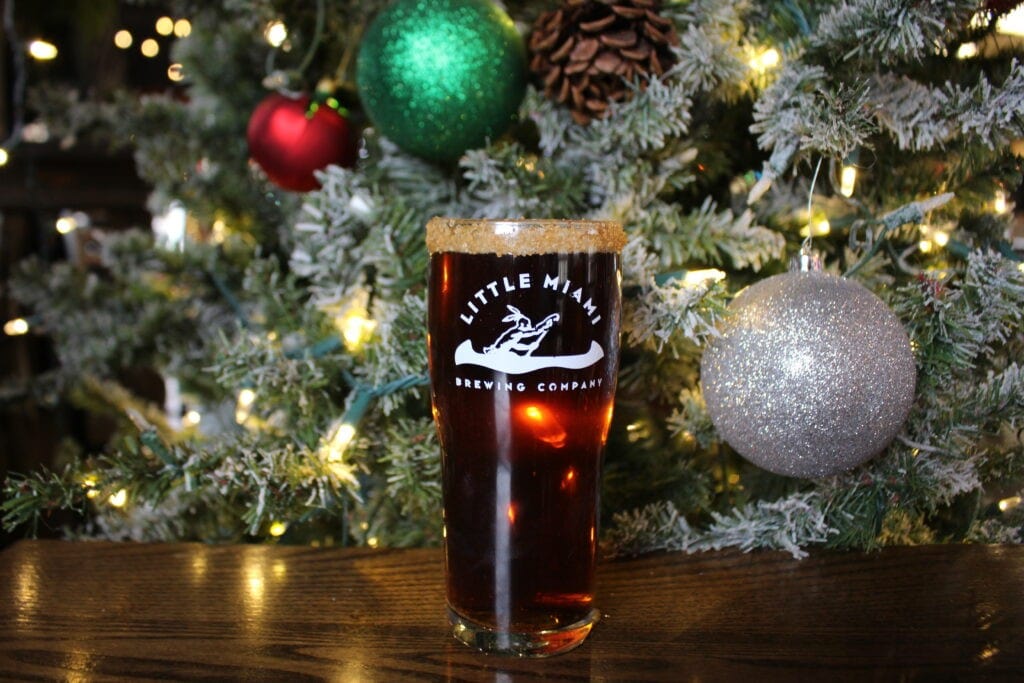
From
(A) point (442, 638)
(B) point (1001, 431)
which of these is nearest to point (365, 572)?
(A) point (442, 638)

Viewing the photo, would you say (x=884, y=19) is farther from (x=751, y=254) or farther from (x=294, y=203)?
(x=294, y=203)

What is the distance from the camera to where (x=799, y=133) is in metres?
0.69

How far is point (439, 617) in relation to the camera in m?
0.61

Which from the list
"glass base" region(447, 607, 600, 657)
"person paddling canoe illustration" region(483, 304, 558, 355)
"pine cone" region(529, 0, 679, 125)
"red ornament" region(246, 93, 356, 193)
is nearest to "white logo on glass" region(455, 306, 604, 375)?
"person paddling canoe illustration" region(483, 304, 558, 355)

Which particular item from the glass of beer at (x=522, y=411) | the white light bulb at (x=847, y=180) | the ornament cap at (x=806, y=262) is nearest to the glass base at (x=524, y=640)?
the glass of beer at (x=522, y=411)

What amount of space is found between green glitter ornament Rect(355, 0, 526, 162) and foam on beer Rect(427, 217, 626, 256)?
0.96ft

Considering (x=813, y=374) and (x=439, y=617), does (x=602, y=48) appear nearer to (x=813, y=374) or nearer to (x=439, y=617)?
(x=813, y=374)

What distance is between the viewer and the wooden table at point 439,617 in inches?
21.1

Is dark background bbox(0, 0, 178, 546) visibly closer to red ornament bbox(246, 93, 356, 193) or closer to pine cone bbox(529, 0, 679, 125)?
red ornament bbox(246, 93, 356, 193)

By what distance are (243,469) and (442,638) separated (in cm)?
24

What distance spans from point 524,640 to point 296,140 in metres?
0.63

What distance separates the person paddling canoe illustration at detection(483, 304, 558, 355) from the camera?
0.52 meters

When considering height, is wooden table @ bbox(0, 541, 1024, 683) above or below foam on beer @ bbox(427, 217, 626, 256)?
below

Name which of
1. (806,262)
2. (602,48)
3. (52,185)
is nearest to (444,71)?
(602,48)
